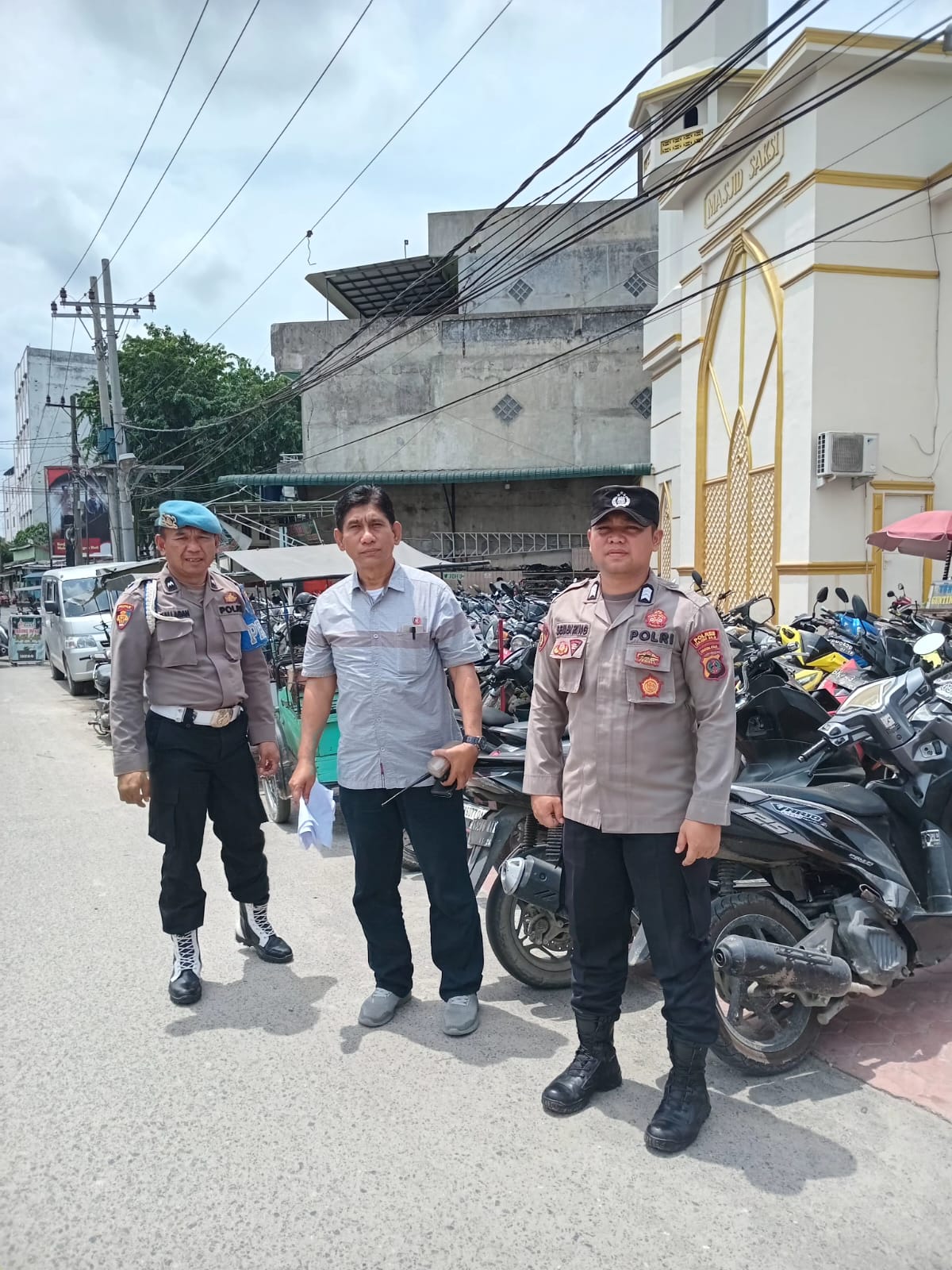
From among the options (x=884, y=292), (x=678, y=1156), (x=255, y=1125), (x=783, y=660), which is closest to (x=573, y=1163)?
(x=678, y=1156)

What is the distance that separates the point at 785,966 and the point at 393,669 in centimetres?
156

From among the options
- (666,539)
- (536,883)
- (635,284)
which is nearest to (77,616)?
(666,539)

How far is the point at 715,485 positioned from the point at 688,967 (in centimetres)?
1161

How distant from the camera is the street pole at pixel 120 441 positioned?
2050 cm

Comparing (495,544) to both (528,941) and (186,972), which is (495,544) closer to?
(528,941)

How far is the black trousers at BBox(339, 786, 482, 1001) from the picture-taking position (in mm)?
3045

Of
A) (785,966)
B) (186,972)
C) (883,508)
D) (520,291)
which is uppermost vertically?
(520,291)

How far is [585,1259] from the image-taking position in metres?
2.02

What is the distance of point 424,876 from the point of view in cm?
312

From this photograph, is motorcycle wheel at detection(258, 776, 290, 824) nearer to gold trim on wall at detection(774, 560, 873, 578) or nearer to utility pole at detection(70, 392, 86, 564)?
gold trim on wall at detection(774, 560, 873, 578)

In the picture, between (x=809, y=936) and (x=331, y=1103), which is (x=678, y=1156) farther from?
(x=331, y=1103)

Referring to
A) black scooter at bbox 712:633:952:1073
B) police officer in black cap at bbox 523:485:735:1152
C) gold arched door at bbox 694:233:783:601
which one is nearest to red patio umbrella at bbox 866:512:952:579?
gold arched door at bbox 694:233:783:601

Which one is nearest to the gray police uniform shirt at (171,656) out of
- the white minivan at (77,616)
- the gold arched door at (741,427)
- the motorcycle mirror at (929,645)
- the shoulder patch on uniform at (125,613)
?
the shoulder patch on uniform at (125,613)

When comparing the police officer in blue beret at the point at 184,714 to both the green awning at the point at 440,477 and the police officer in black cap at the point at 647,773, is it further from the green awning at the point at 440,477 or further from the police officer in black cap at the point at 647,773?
the green awning at the point at 440,477
